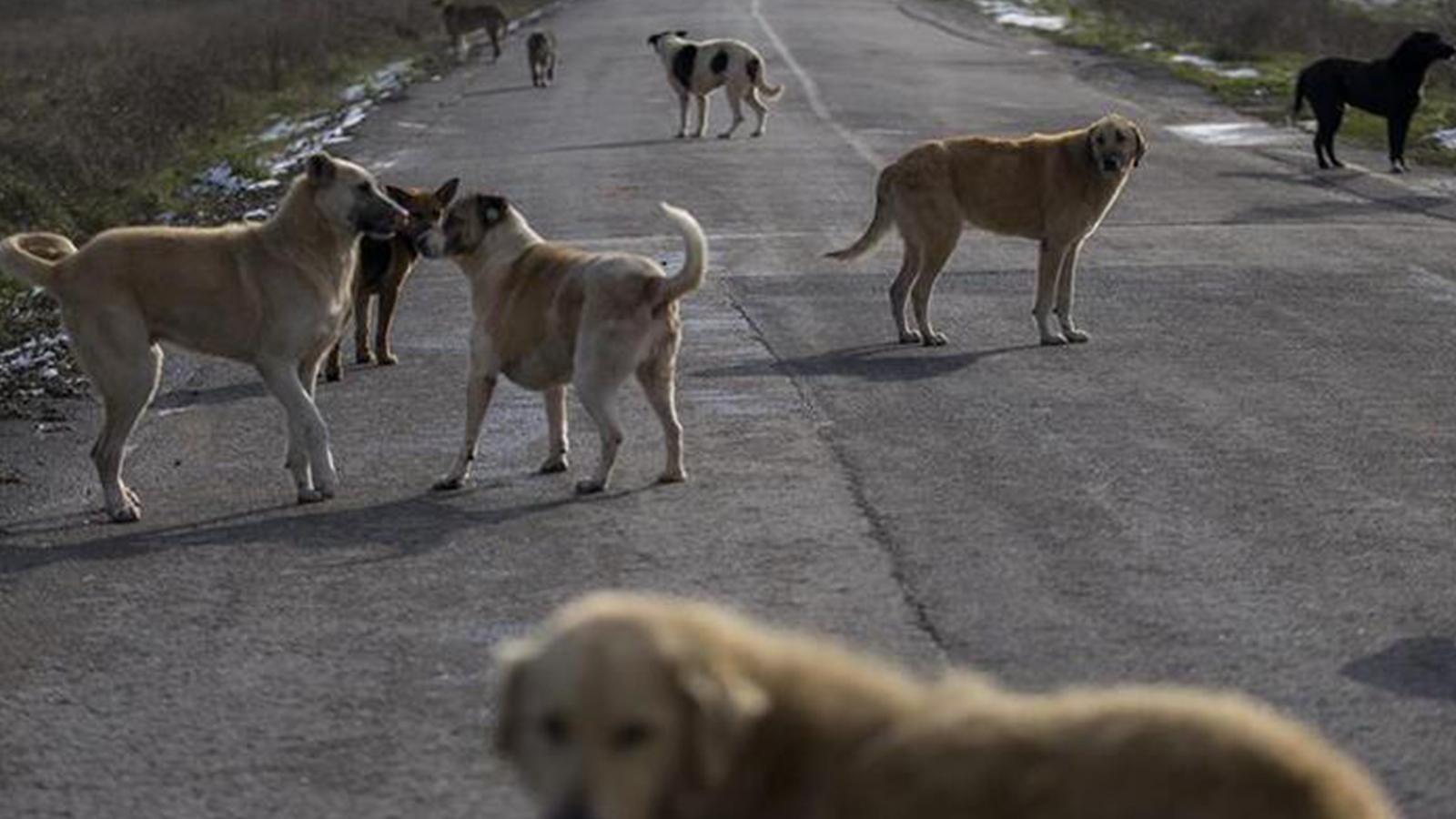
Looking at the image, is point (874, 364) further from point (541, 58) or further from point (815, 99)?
point (541, 58)

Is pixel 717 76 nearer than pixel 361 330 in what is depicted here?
No

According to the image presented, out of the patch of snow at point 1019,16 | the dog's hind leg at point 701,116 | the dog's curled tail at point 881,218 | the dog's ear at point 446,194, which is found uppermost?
the dog's ear at point 446,194

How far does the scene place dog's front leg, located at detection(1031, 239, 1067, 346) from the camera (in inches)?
583

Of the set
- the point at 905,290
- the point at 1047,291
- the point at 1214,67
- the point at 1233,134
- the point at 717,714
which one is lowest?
the point at 1214,67

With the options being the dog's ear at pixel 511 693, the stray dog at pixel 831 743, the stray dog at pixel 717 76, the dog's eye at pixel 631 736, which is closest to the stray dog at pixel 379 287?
the dog's ear at pixel 511 693

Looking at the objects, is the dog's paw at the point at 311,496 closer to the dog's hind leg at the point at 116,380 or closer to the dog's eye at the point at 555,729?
the dog's hind leg at the point at 116,380

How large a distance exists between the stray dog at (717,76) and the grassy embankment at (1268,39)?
6121mm

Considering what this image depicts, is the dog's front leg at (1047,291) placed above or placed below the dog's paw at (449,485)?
below

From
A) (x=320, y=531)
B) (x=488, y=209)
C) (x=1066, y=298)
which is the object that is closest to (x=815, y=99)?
(x=1066, y=298)

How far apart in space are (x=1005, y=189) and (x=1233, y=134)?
14.3 m

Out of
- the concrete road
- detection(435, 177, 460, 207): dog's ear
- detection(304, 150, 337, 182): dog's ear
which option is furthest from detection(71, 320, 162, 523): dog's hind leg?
detection(435, 177, 460, 207): dog's ear

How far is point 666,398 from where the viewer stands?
11070mm

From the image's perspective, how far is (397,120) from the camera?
32.3 m

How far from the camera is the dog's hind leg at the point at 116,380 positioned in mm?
10859
